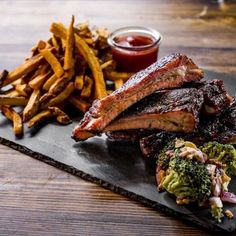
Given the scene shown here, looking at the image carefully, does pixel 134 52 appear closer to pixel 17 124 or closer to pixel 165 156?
pixel 17 124

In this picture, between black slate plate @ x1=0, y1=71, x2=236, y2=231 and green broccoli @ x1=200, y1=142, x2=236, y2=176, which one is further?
green broccoli @ x1=200, y1=142, x2=236, y2=176

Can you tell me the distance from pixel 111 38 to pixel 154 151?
149cm

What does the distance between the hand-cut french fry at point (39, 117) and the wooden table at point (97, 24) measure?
275mm

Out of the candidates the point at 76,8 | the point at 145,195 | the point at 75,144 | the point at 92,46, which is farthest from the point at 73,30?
the point at 76,8

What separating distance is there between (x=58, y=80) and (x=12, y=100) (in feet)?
1.27

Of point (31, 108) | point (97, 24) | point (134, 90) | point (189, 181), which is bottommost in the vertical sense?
point (97, 24)

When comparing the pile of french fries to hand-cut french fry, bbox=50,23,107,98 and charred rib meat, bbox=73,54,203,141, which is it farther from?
charred rib meat, bbox=73,54,203,141

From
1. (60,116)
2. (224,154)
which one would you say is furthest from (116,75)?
(224,154)

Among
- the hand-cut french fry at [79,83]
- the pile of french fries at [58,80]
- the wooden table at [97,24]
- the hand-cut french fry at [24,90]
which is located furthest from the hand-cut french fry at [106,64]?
the wooden table at [97,24]

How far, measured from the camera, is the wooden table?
3.05 metres

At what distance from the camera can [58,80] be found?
407 centimetres

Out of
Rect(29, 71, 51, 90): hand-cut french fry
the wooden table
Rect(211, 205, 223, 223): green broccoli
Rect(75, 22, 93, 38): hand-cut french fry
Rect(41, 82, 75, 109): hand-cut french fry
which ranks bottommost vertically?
the wooden table

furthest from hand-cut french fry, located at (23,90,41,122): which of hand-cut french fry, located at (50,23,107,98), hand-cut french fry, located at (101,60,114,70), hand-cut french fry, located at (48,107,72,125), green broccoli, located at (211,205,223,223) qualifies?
green broccoli, located at (211,205,223,223)

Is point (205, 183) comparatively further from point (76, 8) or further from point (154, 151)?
point (76, 8)
